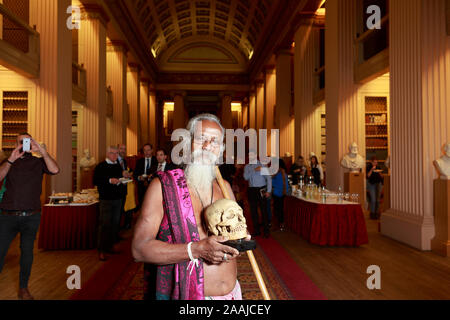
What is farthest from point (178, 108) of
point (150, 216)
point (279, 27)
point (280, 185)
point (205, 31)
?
point (150, 216)

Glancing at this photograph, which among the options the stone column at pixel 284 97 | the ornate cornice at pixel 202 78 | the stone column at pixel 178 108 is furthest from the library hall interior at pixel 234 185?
the ornate cornice at pixel 202 78

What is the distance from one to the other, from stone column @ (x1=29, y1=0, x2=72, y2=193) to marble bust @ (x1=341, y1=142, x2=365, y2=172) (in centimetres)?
725

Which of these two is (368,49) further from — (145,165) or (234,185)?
(145,165)

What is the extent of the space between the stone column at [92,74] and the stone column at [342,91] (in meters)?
7.89

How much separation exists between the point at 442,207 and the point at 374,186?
3254mm

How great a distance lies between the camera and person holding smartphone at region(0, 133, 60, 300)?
3281mm

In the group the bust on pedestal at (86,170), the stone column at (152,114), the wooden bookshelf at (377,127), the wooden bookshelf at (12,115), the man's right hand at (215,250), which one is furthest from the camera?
the stone column at (152,114)

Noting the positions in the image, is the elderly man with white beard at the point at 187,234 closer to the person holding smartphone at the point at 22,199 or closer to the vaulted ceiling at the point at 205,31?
the person holding smartphone at the point at 22,199

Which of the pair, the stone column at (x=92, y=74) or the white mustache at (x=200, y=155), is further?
the stone column at (x=92, y=74)

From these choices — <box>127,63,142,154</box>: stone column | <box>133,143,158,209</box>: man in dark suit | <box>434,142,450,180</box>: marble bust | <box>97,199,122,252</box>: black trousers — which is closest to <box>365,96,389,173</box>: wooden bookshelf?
<box>434,142,450,180</box>: marble bust

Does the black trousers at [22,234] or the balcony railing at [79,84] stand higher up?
the balcony railing at [79,84]

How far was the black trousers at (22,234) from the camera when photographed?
330cm

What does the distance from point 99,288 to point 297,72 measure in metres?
10.8

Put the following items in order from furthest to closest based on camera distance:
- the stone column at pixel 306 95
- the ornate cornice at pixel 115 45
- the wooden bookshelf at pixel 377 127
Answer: the ornate cornice at pixel 115 45 < the stone column at pixel 306 95 < the wooden bookshelf at pixel 377 127
